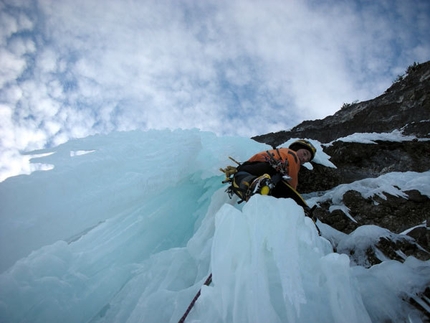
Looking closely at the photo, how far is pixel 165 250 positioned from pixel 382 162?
5.54 m

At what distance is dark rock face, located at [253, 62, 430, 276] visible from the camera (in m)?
3.07

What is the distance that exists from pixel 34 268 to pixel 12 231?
603mm

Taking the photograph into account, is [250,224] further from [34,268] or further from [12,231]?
[12,231]

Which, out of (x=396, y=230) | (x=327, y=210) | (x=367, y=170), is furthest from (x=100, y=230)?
(x=367, y=170)

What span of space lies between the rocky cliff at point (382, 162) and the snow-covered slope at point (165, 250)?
409 millimetres

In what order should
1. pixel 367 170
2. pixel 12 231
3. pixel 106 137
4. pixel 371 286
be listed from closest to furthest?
1. pixel 371 286
2. pixel 12 231
3. pixel 106 137
4. pixel 367 170

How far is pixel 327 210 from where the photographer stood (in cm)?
466

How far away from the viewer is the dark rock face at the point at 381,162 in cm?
307

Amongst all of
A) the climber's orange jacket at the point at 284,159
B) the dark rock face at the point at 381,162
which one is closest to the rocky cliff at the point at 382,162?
the dark rock face at the point at 381,162

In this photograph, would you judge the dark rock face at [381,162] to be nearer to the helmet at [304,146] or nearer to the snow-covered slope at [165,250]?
the snow-covered slope at [165,250]

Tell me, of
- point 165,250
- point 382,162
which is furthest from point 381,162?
point 165,250

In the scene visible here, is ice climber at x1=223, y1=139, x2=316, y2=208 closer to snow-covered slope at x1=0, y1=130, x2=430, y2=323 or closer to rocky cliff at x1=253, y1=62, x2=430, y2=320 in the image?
snow-covered slope at x1=0, y1=130, x2=430, y2=323

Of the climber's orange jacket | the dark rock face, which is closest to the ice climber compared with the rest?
the climber's orange jacket

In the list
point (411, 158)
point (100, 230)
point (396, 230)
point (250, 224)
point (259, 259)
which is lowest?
point (100, 230)
